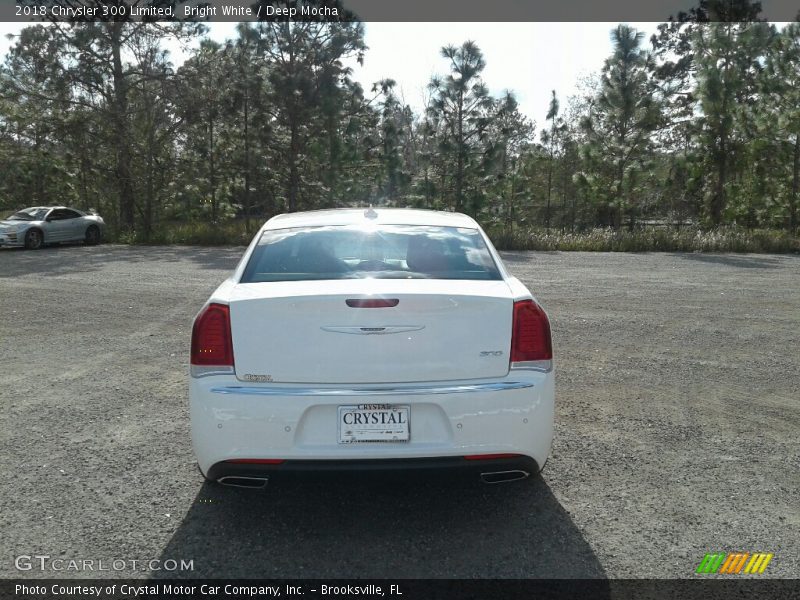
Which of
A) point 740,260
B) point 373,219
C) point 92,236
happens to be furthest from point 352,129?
point 373,219

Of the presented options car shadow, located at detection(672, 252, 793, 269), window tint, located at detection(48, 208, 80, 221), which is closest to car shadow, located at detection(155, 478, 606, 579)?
car shadow, located at detection(672, 252, 793, 269)

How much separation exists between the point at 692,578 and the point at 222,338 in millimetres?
2404

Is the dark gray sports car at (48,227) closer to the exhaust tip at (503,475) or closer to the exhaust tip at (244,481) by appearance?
the exhaust tip at (244,481)

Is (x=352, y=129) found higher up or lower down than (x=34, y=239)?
higher up

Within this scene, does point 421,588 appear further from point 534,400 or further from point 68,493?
point 68,493

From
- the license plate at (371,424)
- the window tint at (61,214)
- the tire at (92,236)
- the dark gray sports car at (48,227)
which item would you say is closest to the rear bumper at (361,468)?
the license plate at (371,424)

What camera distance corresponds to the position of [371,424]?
10.9ft

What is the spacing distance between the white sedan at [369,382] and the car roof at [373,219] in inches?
41.7

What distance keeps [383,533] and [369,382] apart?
79 cm

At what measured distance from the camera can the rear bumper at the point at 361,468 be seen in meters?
3.29

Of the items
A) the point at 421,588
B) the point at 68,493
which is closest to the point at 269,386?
the point at 421,588

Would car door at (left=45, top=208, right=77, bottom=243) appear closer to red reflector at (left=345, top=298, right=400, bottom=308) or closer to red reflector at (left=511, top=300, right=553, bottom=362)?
red reflector at (left=345, top=298, right=400, bottom=308)

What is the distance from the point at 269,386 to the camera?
3.36 meters

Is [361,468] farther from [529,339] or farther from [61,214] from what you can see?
[61,214]
